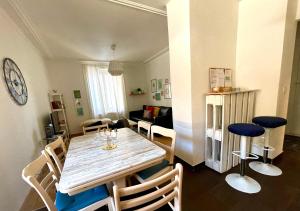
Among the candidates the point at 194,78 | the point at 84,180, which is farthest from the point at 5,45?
the point at 194,78

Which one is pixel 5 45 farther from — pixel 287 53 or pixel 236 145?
pixel 287 53

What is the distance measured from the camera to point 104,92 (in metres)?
5.26

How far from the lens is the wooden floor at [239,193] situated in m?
1.48

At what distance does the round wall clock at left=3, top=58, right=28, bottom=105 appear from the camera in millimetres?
1912

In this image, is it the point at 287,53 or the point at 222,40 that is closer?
the point at 287,53

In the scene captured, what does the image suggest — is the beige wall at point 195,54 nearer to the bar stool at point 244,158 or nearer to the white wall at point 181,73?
the white wall at point 181,73

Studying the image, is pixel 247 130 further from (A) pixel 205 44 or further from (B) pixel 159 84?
(B) pixel 159 84

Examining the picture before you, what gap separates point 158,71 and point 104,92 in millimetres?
2274

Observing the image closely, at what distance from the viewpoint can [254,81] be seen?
224cm

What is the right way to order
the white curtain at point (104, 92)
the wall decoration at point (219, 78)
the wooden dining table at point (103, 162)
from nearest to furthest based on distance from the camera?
1. the wooden dining table at point (103, 162)
2. the wall decoration at point (219, 78)
3. the white curtain at point (104, 92)

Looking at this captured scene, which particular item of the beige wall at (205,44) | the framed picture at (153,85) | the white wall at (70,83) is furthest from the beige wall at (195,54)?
the white wall at (70,83)

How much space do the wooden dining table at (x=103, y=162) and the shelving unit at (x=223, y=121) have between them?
1162mm

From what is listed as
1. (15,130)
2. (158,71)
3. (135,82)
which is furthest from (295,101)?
(15,130)

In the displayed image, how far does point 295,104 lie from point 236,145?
219cm
